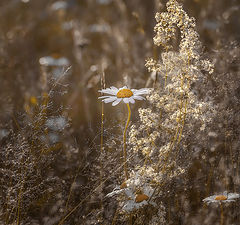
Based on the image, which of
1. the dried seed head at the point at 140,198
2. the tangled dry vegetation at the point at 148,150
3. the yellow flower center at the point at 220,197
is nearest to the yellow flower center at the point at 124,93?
the tangled dry vegetation at the point at 148,150

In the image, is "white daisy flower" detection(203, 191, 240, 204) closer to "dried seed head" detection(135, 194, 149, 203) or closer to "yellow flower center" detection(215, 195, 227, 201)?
"yellow flower center" detection(215, 195, 227, 201)

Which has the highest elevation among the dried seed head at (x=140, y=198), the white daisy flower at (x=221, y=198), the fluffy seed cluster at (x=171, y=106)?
→ the fluffy seed cluster at (x=171, y=106)

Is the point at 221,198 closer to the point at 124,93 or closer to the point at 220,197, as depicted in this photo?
the point at 220,197

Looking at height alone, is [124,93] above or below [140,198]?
above

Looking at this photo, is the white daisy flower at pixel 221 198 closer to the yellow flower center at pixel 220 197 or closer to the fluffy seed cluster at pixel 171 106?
the yellow flower center at pixel 220 197

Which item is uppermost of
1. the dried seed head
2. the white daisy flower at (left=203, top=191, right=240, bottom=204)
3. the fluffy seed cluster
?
the fluffy seed cluster

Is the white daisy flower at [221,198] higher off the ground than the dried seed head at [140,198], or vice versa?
the dried seed head at [140,198]

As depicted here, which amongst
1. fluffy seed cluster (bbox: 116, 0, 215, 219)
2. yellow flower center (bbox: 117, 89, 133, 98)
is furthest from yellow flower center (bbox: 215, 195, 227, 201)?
yellow flower center (bbox: 117, 89, 133, 98)

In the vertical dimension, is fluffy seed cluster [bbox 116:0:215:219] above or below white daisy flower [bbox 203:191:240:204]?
above

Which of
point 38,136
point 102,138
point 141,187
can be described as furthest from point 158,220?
point 38,136

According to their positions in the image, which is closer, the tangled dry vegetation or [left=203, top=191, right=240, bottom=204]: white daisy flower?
the tangled dry vegetation

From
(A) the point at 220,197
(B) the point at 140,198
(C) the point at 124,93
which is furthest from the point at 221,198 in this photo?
(C) the point at 124,93

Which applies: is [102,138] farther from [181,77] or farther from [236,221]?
[236,221]

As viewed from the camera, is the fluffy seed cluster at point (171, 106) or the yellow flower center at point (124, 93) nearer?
the fluffy seed cluster at point (171, 106)
